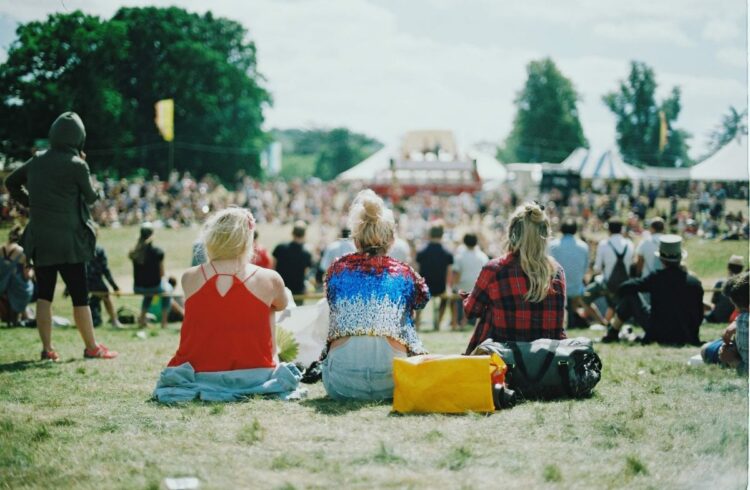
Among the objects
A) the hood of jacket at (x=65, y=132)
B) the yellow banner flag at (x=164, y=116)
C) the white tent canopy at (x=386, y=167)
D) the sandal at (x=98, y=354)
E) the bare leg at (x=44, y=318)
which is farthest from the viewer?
the white tent canopy at (x=386, y=167)

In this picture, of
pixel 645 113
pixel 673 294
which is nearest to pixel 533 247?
pixel 673 294

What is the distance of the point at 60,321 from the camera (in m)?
11.6

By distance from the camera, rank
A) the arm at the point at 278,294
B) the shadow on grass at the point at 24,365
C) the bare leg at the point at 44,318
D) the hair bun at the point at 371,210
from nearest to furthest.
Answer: the arm at the point at 278,294 → the hair bun at the point at 371,210 → the shadow on grass at the point at 24,365 → the bare leg at the point at 44,318

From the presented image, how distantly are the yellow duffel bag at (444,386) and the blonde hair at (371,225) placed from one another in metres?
0.98

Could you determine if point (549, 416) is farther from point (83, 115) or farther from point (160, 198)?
point (160, 198)

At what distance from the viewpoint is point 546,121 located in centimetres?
5641

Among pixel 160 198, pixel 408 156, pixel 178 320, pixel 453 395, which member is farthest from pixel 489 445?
pixel 408 156

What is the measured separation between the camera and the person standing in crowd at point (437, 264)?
42.6 feet

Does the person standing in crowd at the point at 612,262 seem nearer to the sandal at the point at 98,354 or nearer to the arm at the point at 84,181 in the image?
the sandal at the point at 98,354

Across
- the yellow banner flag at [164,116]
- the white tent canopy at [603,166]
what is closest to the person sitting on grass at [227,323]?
the yellow banner flag at [164,116]

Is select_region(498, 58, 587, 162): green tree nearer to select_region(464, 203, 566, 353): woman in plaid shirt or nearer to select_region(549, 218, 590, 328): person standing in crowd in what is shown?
select_region(549, 218, 590, 328): person standing in crowd

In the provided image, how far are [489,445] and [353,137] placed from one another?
352 feet

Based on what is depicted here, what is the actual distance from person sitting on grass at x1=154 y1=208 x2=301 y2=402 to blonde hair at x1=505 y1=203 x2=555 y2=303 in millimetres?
1740

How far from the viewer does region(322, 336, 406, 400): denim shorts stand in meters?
5.24
